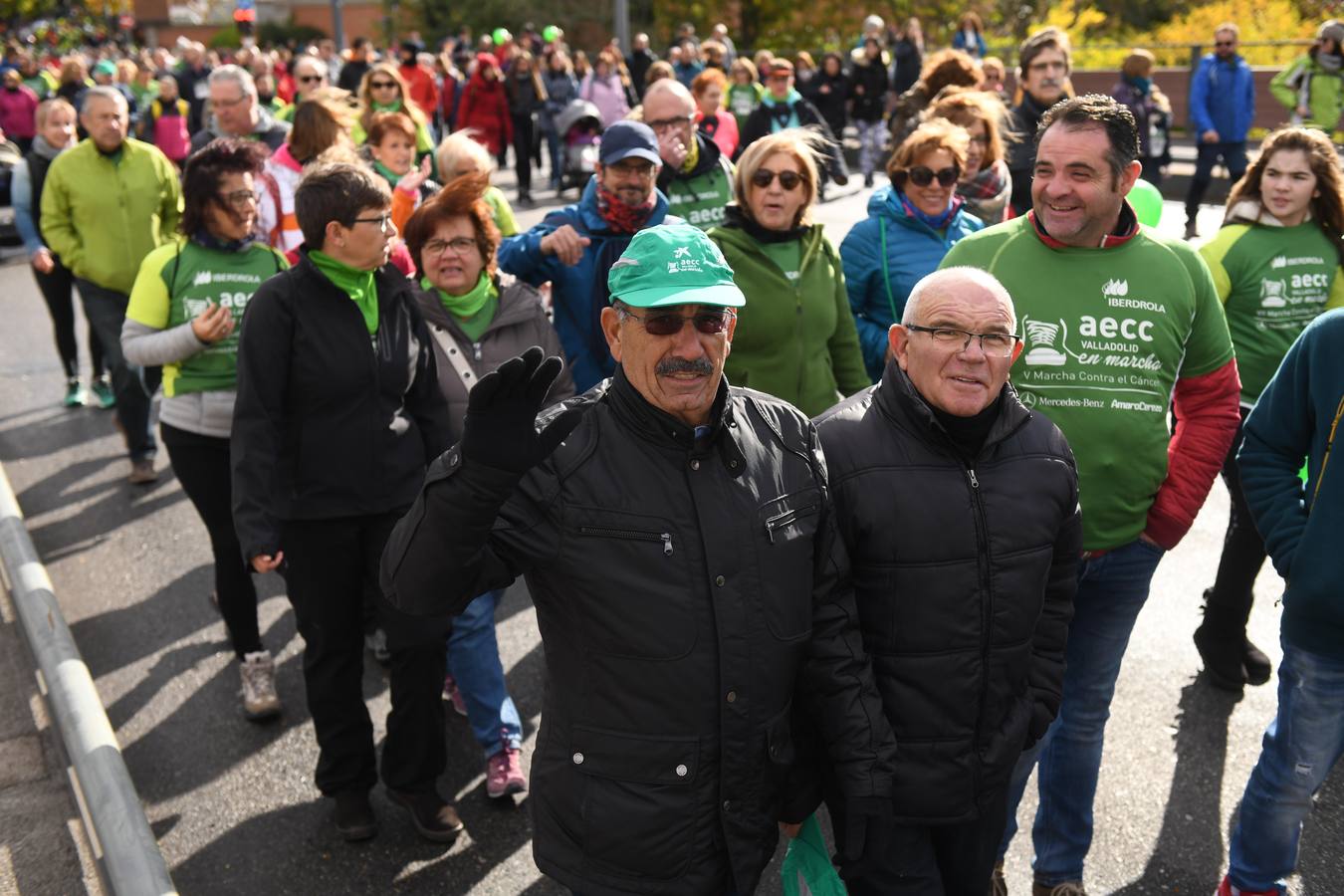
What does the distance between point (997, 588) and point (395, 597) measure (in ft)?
4.30

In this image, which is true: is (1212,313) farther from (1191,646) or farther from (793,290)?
(1191,646)

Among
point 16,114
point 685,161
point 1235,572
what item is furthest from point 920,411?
point 16,114

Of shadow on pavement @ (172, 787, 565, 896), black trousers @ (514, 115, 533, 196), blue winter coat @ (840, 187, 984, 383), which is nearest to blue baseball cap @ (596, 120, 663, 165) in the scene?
blue winter coat @ (840, 187, 984, 383)

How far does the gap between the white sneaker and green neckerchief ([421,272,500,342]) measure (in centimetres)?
165

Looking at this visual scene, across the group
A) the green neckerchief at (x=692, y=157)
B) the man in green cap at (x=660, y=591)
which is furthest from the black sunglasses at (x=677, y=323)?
the green neckerchief at (x=692, y=157)

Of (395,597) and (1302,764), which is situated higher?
(395,597)

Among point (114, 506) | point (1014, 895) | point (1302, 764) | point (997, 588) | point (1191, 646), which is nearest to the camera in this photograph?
point (997, 588)

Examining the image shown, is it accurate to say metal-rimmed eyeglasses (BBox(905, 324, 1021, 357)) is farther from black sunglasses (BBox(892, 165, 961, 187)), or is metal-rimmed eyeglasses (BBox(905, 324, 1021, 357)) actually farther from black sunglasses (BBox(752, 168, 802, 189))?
black sunglasses (BBox(892, 165, 961, 187))

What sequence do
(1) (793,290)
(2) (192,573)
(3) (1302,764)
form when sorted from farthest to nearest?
(2) (192,573) → (1) (793,290) → (3) (1302,764)

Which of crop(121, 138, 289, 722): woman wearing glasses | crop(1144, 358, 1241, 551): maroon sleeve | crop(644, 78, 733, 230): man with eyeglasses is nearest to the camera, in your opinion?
crop(1144, 358, 1241, 551): maroon sleeve

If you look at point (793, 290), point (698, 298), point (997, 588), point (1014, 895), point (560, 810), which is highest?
point (698, 298)

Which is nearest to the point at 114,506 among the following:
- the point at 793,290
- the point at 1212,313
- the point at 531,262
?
the point at 531,262

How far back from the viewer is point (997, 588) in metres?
A: 2.81

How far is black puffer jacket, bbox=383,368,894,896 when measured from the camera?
247 centimetres
